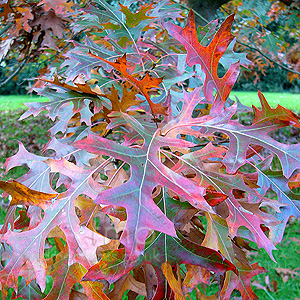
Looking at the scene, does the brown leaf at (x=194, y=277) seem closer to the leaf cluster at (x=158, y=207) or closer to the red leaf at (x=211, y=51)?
the leaf cluster at (x=158, y=207)

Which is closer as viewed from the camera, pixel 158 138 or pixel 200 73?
pixel 158 138

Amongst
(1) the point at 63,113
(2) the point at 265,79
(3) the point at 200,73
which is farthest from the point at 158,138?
(2) the point at 265,79

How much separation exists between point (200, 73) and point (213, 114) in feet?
1.80

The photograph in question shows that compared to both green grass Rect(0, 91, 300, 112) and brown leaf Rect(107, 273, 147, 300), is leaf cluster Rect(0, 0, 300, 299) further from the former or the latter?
green grass Rect(0, 91, 300, 112)

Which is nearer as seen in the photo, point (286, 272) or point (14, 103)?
point (286, 272)

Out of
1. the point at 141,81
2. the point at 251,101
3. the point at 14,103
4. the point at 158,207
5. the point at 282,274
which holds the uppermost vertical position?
the point at 141,81

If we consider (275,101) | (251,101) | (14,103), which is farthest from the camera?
(14,103)

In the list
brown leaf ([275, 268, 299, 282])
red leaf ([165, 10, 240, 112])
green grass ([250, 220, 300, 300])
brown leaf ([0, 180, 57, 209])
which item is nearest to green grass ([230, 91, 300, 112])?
green grass ([250, 220, 300, 300])

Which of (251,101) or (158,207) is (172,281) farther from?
(251,101)

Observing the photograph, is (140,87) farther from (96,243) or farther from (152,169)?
(96,243)

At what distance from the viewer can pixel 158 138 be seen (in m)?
0.63

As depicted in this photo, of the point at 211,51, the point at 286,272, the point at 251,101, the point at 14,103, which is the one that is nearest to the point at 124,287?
the point at 211,51

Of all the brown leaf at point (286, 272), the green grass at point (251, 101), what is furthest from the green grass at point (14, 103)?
the brown leaf at point (286, 272)

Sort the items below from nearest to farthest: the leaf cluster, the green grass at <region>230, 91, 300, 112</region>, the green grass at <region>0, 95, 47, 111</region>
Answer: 1. the leaf cluster
2. the green grass at <region>230, 91, 300, 112</region>
3. the green grass at <region>0, 95, 47, 111</region>
